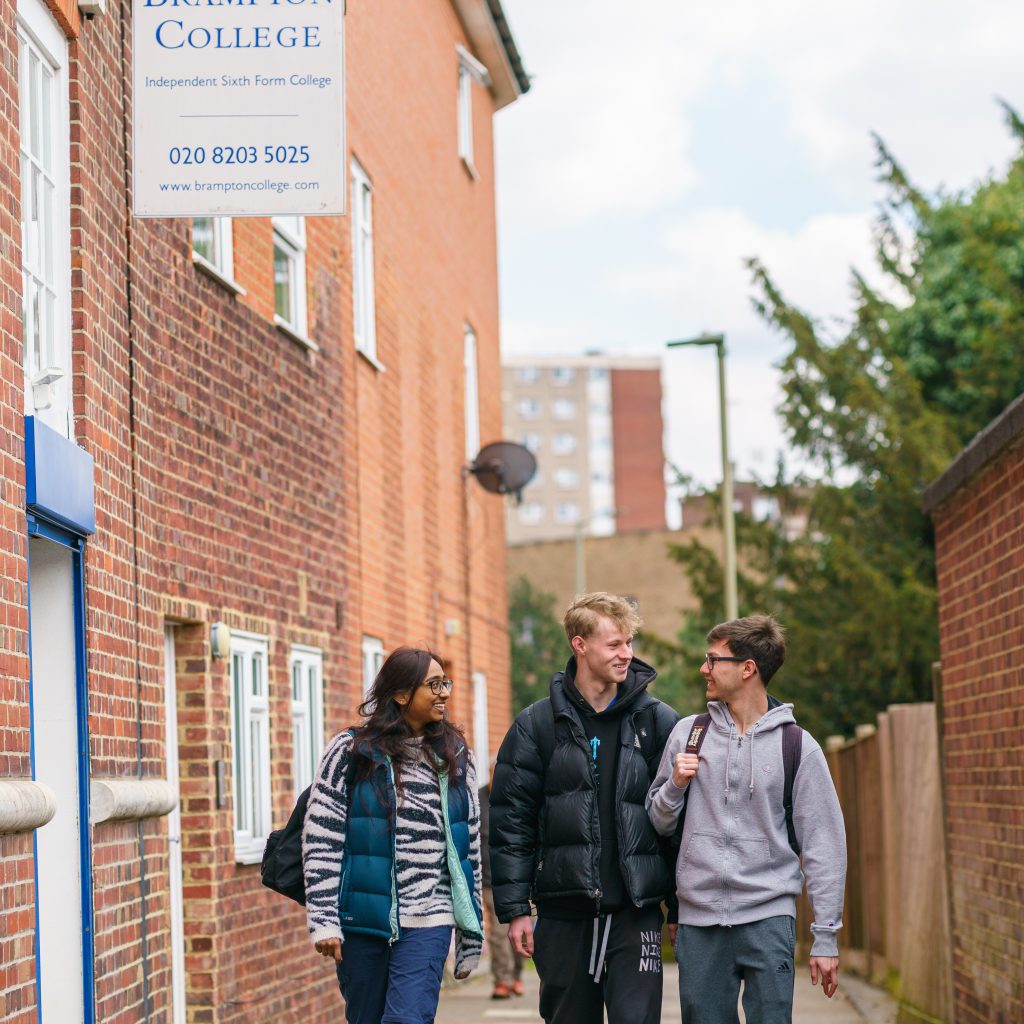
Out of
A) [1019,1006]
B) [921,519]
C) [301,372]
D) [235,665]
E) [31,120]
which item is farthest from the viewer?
[921,519]

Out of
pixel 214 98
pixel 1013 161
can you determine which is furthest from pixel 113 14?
pixel 1013 161

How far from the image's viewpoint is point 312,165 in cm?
809

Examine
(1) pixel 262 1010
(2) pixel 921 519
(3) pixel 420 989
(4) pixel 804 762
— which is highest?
(2) pixel 921 519

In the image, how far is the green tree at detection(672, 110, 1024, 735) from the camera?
23859 mm

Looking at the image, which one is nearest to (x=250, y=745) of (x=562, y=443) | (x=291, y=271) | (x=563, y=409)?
(x=291, y=271)

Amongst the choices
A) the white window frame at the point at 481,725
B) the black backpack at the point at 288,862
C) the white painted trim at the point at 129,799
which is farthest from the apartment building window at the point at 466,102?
the black backpack at the point at 288,862

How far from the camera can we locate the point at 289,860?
712 centimetres

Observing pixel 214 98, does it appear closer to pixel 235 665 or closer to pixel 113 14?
pixel 113 14

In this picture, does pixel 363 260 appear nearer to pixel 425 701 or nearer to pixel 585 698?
pixel 425 701

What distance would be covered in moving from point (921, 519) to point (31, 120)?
18.4 m

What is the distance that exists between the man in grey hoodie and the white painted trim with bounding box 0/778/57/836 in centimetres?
202

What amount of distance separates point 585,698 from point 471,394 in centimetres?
1452

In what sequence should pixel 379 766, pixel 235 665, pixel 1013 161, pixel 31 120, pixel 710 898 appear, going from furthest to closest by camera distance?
pixel 1013 161 → pixel 235 665 → pixel 31 120 → pixel 379 766 → pixel 710 898

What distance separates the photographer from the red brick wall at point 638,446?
361 feet
